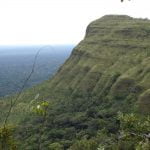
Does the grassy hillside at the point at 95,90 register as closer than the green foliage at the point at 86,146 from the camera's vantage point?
No

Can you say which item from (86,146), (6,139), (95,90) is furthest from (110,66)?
(6,139)

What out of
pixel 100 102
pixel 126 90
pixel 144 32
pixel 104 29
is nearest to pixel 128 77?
pixel 126 90

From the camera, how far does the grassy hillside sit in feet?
366

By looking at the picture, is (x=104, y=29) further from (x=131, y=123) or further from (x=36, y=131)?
(x=131, y=123)

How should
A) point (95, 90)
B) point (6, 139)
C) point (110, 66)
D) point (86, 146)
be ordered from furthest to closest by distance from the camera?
point (110, 66), point (95, 90), point (86, 146), point (6, 139)

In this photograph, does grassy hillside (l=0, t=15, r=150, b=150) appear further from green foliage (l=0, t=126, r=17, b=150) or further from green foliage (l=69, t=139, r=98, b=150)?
green foliage (l=0, t=126, r=17, b=150)

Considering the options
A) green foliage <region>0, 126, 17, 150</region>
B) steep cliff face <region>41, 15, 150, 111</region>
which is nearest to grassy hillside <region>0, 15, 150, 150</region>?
steep cliff face <region>41, 15, 150, 111</region>

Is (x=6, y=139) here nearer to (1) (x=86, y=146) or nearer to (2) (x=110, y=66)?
(1) (x=86, y=146)

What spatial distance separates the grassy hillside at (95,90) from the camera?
4395 inches

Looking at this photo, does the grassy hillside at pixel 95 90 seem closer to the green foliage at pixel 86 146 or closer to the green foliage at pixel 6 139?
the green foliage at pixel 86 146

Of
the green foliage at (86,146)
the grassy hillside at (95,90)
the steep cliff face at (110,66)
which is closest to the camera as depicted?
the green foliage at (86,146)

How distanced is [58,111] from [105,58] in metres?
28.1

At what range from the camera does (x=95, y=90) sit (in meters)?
138

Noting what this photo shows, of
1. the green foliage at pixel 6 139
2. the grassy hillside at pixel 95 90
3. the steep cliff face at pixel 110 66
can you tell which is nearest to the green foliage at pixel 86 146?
the grassy hillside at pixel 95 90
